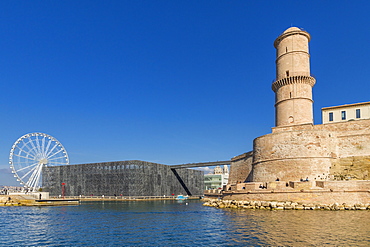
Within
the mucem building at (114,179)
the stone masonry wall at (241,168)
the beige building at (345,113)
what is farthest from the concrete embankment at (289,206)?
the mucem building at (114,179)

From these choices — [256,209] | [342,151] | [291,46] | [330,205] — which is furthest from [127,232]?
[291,46]

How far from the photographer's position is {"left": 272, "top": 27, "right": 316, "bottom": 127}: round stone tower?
146 ft

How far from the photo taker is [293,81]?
4491 cm

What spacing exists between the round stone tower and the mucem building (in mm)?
30328

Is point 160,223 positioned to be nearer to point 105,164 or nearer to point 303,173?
point 303,173

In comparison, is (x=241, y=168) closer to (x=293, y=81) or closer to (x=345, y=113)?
(x=293, y=81)

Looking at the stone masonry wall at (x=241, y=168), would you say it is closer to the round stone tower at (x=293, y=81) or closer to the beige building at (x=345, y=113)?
the round stone tower at (x=293, y=81)

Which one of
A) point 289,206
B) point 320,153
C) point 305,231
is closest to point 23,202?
point 289,206

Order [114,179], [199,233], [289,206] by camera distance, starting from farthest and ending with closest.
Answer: [114,179] < [289,206] < [199,233]

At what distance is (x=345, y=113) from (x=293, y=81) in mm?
7918

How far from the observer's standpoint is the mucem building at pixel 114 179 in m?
63.8

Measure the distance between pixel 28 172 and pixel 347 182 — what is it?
56.7 m

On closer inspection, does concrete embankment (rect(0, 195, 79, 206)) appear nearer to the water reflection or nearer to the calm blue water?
the calm blue water

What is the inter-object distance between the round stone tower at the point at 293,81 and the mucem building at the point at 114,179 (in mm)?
30328
